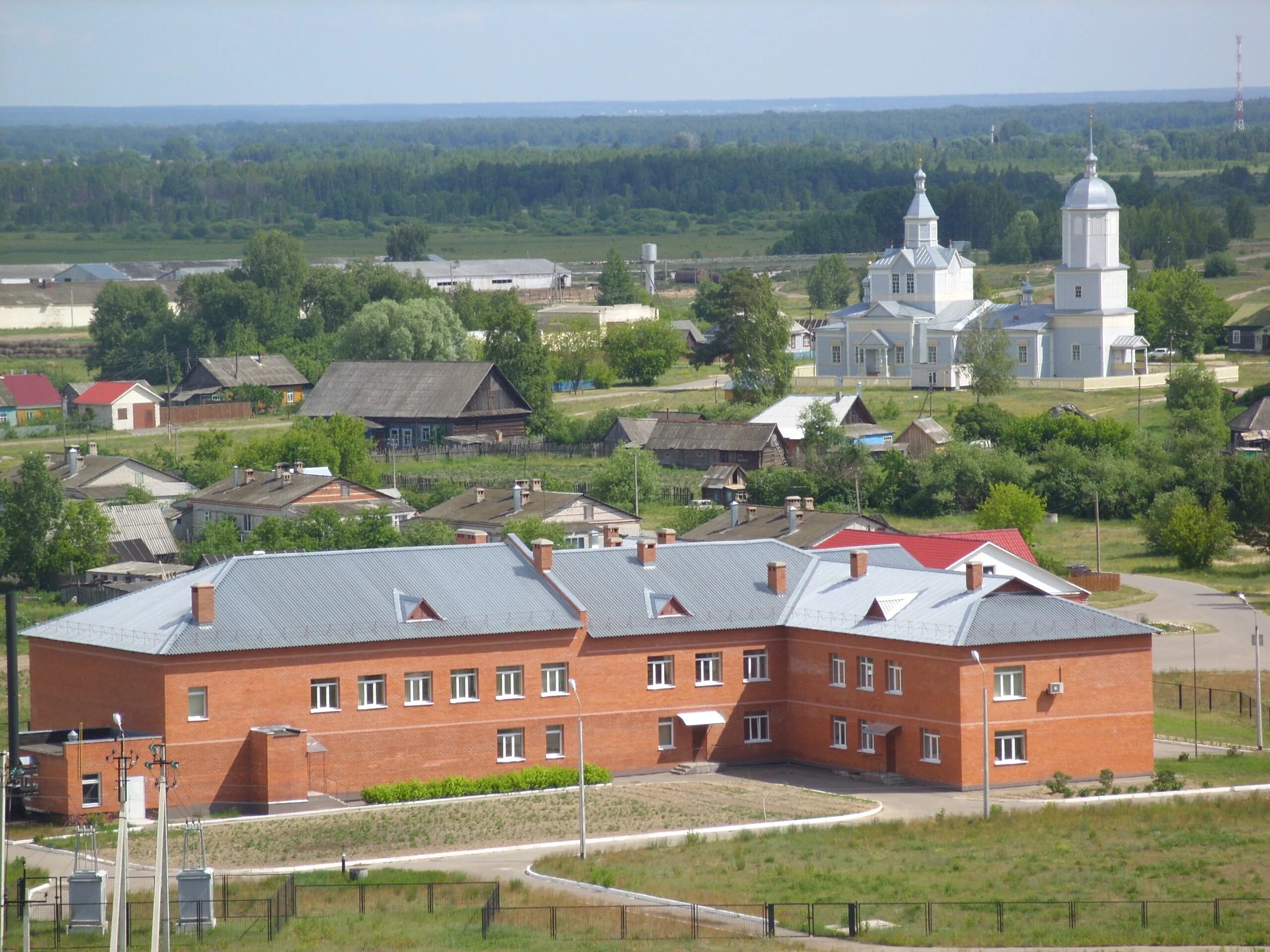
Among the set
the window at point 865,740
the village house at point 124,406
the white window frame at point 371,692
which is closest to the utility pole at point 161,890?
the white window frame at point 371,692

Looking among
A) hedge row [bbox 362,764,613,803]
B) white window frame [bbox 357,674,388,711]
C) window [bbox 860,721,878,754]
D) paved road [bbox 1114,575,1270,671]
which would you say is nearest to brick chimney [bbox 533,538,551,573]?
hedge row [bbox 362,764,613,803]

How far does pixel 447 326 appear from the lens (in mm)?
104188

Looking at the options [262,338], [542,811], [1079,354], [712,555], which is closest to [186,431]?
[262,338]

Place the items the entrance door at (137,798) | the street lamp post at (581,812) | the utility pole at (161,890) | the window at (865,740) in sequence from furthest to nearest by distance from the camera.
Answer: the window at (865,740) → the entrance door at (137,798) → the street lamp post at (581,812) → the utility pole at (161,890)

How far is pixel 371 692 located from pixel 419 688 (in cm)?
95

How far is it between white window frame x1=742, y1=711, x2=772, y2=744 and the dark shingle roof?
46458 mm

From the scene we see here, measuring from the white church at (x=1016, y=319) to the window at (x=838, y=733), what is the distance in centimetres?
Answer: 5492

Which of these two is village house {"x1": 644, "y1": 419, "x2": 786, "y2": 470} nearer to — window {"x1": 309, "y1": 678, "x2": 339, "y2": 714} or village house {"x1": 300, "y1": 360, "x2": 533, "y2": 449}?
village house {"x1": 300, "y1": 360, "x2": 533, "y2": 449}

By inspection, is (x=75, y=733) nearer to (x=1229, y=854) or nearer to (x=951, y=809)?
(x=951, y=809)

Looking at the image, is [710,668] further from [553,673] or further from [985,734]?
[985,734]

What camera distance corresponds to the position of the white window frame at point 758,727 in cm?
4516

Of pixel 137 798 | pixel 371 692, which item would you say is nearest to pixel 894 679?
pixel 371 692

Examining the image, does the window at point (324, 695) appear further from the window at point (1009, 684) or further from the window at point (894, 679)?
the window at point (1009, 684)

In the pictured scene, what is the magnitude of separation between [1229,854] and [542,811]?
39.6 ft
